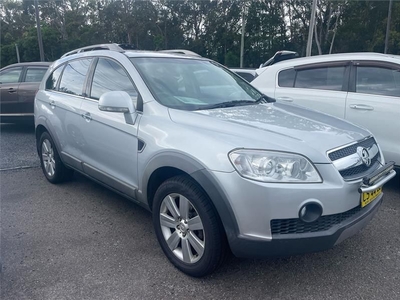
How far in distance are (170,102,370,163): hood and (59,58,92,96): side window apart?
1598mm

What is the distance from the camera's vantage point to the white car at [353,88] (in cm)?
418

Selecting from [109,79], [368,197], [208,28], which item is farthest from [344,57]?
[208,28]

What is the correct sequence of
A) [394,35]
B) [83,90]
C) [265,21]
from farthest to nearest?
[265,21] → [394,35] → [83,90]

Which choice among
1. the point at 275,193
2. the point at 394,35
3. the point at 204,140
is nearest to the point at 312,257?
the point at 275,193

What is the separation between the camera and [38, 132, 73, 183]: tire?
4.40 metres

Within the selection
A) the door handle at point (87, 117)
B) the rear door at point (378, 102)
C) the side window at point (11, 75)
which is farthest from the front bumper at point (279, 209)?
the side window at point (11, 75)

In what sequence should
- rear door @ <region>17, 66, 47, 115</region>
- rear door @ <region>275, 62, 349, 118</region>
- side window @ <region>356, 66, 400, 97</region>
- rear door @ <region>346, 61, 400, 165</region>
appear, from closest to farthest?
rear door @ <region>346, 61, 400, 165</region> < side window @ <region>356, 66, 400, 97</region> < rear door @ <region>275, 62, 349, 118</region> < rear door @ <region>17, 66, 47, 115</region>

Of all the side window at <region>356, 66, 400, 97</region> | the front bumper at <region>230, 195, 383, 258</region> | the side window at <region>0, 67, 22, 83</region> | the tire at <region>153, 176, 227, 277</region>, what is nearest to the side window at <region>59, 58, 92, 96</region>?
the tire at <region>153, 176, 227, 277</region>

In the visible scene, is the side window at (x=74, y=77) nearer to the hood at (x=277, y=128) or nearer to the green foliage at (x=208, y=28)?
the hood at (x=277, y=128)

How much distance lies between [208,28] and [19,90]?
31286mm

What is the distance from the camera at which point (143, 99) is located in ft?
9.86

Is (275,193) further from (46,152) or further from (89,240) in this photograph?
(46,152)

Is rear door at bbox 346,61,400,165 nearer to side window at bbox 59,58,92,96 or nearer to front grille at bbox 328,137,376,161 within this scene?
front grille at bbox 328,137,376,161

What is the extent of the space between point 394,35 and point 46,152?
101ft
